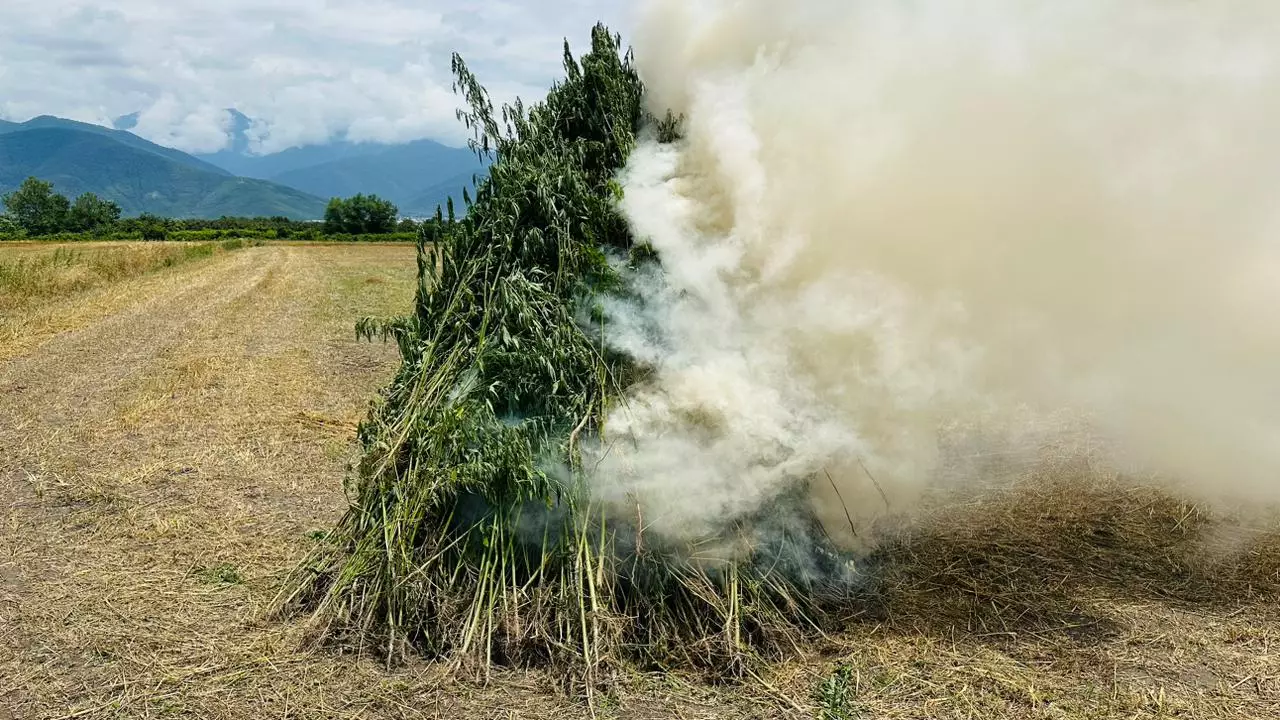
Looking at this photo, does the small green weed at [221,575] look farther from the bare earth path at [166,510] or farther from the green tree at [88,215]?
the green tree at [88,215]

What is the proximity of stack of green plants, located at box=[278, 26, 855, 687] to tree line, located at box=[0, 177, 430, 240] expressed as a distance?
46238 mm

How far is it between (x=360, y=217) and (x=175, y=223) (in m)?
16.1

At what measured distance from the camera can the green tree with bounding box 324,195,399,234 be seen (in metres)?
71.2

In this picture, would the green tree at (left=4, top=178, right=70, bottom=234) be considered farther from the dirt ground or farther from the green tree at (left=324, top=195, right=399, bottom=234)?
the dirt ground

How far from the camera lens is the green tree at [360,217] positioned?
7119 centimetres

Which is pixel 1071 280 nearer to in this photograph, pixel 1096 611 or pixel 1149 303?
pixel 1149 303

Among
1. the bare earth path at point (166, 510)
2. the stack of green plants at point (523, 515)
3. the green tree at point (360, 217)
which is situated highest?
the green tree at point (360, 217)

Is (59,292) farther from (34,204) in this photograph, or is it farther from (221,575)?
(34,204)

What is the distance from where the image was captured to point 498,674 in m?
4.47

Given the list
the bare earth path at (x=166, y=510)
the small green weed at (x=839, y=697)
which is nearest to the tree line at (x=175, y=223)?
the bare earth path at (x=166, y=510)

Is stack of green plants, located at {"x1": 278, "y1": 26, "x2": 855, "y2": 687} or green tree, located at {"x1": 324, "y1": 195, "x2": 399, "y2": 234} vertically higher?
green tree, located at {"x1": 324, "y1": 195, "x2": 399, "y2": 234}

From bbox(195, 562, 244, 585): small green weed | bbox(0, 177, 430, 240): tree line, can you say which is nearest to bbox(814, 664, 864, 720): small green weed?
bbox(195, 562, 244, 585): small green weed

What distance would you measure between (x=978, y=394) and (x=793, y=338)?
4.61ft

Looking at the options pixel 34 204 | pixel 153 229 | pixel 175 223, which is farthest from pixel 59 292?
pixel 34 204
